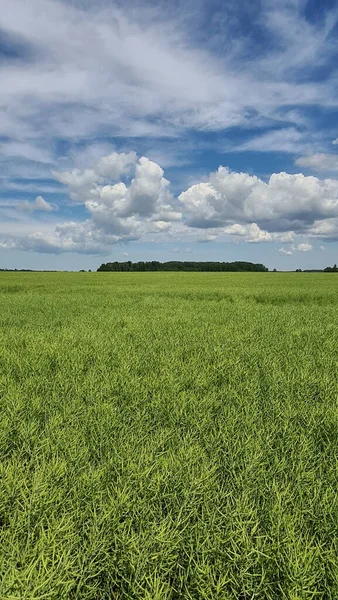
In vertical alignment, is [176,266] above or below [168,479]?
above

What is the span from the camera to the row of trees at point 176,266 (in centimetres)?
12238

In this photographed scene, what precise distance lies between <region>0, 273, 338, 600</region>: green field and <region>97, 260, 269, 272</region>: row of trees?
116157 mm

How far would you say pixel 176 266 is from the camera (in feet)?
414

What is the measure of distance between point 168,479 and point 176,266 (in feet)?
409

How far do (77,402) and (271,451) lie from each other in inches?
85.6

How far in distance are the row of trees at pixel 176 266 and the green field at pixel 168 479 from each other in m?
116

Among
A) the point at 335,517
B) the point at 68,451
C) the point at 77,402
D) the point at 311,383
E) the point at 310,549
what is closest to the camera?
the point at 310,549

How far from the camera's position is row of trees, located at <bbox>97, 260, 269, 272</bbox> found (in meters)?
122

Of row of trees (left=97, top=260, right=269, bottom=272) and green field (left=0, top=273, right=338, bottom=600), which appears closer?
green field (left=0, top=273, right=338, bottom=600)

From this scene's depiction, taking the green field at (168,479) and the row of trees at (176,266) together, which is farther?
the row of trees at (176,266)

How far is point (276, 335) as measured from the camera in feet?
25.6

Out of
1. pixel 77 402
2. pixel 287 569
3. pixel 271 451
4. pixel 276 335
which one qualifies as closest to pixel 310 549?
pixel 287 569

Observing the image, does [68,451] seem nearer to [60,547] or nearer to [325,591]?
[60,547]

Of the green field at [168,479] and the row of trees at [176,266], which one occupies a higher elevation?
the row of trees at [176,266]
